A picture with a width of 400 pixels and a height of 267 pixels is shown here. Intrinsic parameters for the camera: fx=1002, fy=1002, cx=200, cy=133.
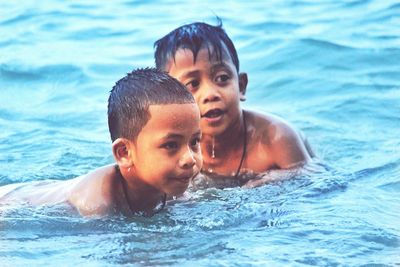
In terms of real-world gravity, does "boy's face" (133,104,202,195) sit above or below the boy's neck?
above

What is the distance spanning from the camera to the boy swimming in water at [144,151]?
494cm

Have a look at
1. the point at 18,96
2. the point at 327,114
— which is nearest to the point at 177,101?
the point at 327,114

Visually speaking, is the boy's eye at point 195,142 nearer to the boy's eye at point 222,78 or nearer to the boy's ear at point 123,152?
the boy's ear at point 123,152

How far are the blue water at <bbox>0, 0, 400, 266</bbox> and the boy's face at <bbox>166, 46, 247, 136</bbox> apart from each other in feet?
1.59

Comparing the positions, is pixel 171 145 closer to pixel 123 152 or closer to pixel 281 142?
pixel 123 152

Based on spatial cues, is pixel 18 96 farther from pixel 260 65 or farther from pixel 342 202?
pixel 342 202

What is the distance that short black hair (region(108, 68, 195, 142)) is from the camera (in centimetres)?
502

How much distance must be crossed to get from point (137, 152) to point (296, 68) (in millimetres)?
4917

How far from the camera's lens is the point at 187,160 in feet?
16.0

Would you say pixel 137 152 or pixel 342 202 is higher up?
pixel 137 152

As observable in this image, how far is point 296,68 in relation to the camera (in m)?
9.80

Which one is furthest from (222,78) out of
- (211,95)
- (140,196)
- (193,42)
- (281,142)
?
(140,196)

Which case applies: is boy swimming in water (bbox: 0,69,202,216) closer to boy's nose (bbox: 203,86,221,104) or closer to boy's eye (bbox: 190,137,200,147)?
boy's eye (bbox: 190,137,200,147)

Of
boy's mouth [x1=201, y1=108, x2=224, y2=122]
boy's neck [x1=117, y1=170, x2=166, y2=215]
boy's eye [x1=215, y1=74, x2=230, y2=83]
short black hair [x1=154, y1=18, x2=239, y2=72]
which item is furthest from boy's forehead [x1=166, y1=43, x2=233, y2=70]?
boy's neck [x1=117, y1=170, x2=166, y2=215]
